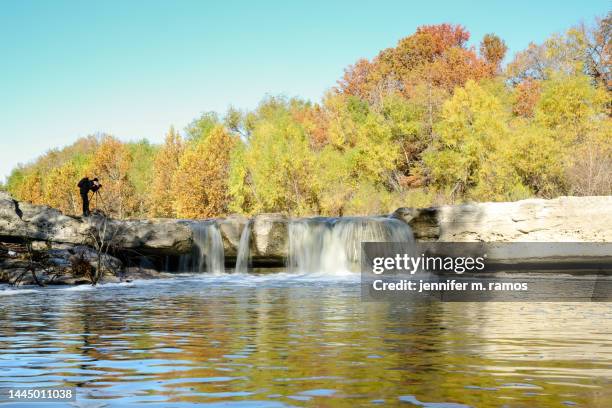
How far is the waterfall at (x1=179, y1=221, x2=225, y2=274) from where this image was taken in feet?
100

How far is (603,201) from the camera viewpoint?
87.4 ft

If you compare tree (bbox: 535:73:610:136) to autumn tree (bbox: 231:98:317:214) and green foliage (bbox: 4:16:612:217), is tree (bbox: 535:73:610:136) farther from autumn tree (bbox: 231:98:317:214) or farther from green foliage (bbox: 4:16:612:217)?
autumn tree (bbox: 231:98:317:214)

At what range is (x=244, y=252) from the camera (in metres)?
30.3

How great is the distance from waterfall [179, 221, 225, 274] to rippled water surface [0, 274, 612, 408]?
52.2 ft

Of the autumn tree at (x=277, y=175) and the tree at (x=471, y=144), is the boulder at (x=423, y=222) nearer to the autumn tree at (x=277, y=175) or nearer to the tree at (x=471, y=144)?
the tree at (x=471, y=144)

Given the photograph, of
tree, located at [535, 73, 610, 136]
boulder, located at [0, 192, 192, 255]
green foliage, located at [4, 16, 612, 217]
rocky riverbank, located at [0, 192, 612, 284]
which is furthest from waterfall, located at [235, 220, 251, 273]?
tree, located at [535, 73, 610, 136]

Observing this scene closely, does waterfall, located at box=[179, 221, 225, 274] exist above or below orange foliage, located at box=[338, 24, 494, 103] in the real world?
below

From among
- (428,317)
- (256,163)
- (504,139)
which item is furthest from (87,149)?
(428,317)

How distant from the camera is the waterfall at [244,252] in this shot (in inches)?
1193

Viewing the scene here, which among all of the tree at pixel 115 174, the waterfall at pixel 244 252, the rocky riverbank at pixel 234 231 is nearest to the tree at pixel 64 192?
the tree at pixel 115 174

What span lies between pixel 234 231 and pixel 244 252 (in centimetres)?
100

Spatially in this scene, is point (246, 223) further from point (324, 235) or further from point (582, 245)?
point (582, 245)

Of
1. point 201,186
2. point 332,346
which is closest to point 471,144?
point 201,186

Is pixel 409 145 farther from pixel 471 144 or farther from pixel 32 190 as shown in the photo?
pixel 32 190
